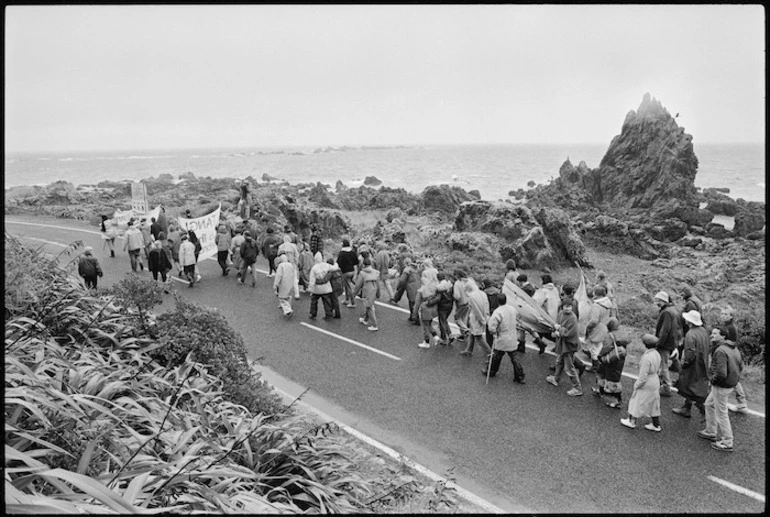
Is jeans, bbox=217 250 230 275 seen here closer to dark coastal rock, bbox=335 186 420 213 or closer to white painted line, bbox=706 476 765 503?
white painted line, bbox=706 476 765 503

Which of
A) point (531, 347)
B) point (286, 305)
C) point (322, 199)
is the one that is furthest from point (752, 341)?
point (322, 199)

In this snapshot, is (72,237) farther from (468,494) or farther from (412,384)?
(468,494)

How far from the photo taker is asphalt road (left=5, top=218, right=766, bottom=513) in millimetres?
5898

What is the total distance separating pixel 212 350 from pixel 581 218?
28.3m

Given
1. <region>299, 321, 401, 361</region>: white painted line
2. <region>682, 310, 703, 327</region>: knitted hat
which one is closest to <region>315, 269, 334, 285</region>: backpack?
<region>299, 321, 401, 361</region>: white painted line

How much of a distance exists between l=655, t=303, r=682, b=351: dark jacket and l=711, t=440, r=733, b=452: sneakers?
5.85 feet

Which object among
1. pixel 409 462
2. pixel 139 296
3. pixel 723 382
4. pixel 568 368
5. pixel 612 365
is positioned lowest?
pixel 409 462

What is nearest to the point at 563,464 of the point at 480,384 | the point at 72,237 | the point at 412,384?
the point at 480,384

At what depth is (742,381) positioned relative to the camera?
8.68 meters

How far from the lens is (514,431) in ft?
23.8

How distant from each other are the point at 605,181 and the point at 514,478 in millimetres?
36133

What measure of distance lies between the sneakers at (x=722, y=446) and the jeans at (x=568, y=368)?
2.00 m

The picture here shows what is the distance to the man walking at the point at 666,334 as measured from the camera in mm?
8164

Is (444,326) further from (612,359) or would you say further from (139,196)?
(139,196)
